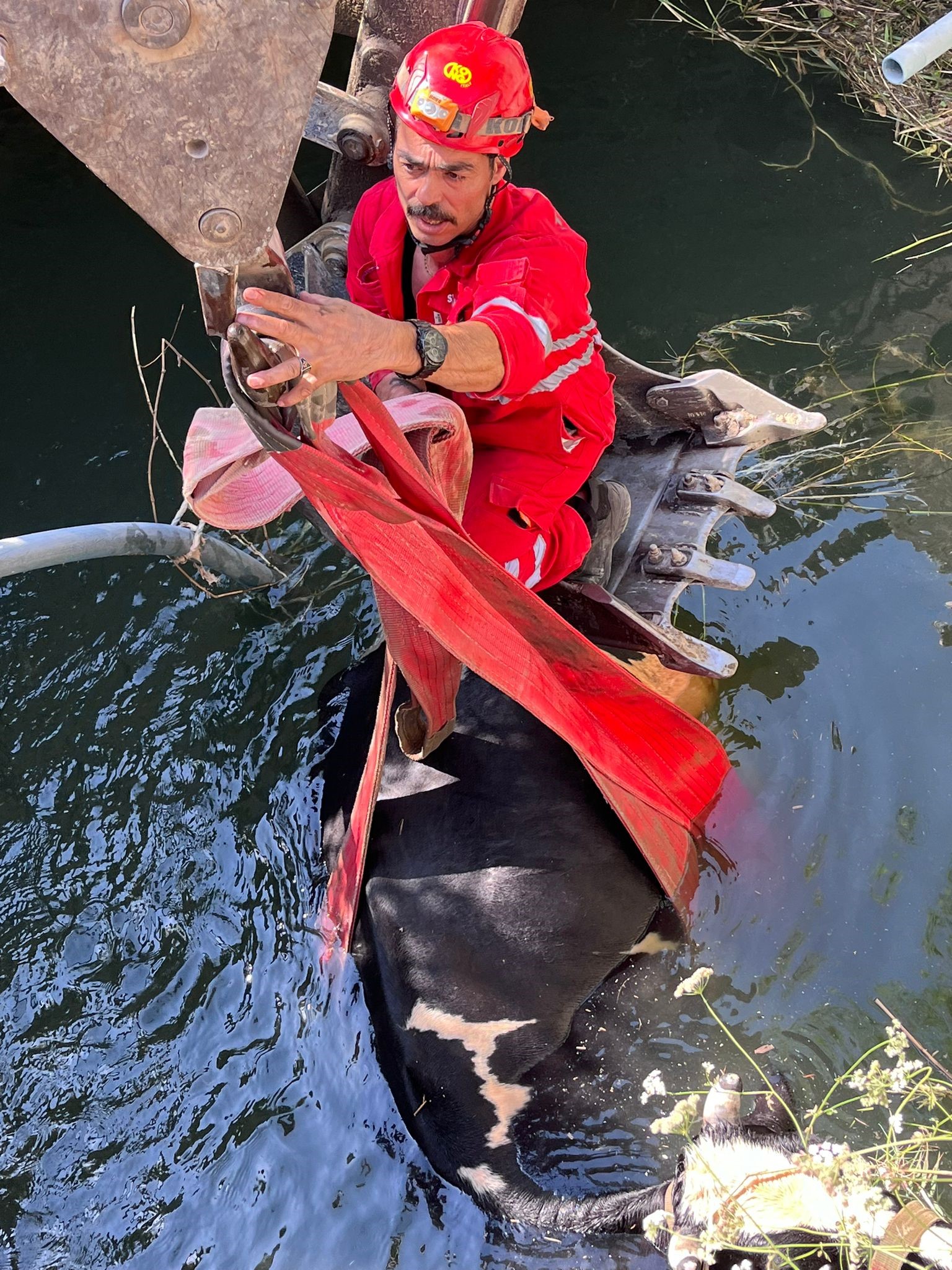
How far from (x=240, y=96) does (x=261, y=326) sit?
28 cm

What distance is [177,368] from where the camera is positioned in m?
4.82

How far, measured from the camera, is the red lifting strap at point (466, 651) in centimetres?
200

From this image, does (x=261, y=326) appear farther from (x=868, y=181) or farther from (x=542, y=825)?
(x=868, y=181)

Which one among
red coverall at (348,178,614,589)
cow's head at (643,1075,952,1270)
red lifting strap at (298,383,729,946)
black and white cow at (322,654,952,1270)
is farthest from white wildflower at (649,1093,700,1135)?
red coverall at (348,178,614,589)

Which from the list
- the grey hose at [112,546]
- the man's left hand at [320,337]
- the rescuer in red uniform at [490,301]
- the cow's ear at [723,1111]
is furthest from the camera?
the grey hose at [112,546]

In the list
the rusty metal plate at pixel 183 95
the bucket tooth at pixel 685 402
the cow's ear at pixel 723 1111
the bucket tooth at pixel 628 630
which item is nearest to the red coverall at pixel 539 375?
the bucket tooth at pixel 628 630

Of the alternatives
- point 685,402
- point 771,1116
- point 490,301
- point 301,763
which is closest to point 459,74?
point 490,301

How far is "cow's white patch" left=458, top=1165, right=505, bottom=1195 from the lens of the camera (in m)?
2.51

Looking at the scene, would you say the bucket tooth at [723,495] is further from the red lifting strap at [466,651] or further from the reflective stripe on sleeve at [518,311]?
the reflective stripe on sleeve at [518,311]

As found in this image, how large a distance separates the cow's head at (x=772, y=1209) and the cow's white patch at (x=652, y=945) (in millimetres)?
542

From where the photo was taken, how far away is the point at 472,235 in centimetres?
259

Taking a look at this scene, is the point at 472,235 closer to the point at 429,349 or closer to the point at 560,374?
the point at 560,374

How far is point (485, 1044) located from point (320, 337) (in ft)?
5.46

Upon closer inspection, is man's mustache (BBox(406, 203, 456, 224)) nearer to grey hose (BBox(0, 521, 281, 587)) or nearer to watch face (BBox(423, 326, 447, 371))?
watch face (BBox(423, 326, 447, 371))
